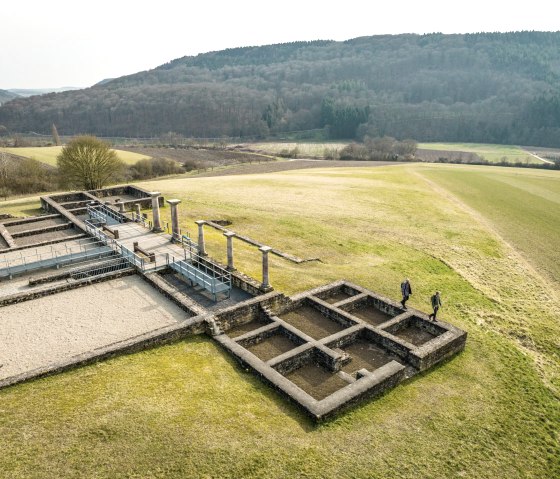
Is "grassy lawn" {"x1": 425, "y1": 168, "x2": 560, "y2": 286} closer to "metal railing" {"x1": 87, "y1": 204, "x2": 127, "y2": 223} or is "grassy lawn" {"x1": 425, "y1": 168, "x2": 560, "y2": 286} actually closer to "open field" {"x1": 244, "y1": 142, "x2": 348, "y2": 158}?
"metal railing" {"x1": 87, "y1": 204, "x2": 127, "y2": 223}

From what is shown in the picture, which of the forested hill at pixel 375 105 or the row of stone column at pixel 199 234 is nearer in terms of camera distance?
the row of stone column at pixel 199 234

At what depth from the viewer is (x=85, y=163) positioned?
1626 inches

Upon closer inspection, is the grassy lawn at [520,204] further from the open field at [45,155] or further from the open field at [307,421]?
the open field at [45,155]

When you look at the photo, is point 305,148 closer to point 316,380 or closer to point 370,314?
point 370,314

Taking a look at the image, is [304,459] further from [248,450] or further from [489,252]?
[489,252]

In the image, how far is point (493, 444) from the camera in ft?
40.0

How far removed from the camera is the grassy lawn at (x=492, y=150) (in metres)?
92.2

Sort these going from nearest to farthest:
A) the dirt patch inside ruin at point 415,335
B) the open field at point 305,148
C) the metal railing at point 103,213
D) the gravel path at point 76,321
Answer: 1. the gravel path at point 76,321
2. the dirt patch inside ruin at point 415,335
3. the metal railing at point 103,213
4. the open field at point 305,148

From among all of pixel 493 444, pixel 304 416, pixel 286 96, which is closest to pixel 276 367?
pixel 304 416

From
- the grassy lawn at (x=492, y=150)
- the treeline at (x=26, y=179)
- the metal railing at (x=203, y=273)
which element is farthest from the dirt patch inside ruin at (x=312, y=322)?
the grassy lawn at (x=492, y=150)

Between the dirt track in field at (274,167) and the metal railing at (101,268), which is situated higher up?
the metal railing at (101,268)

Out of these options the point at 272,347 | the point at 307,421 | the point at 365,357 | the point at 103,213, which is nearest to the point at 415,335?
the point at 365,357

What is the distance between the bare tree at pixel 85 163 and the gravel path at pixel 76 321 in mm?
25483

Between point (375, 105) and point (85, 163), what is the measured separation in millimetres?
132049
